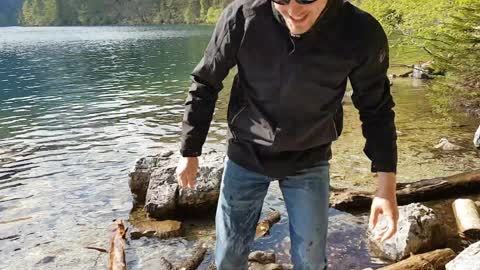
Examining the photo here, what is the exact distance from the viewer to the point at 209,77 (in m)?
3.56

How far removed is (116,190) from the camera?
424 inches

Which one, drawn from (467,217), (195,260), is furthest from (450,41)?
(195,260)

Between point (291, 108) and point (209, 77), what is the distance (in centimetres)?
65

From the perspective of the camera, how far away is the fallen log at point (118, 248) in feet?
23.5

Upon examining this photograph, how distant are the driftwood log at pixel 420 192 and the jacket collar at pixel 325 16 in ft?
19.3

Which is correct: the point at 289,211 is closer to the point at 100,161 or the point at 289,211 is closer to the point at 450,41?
the point at 100,161

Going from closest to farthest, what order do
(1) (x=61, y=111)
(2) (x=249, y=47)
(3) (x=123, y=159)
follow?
1. (2) (x=249, y=47)
2. (3) (x=123, y=159)
3. (1) (x=61, y=111)

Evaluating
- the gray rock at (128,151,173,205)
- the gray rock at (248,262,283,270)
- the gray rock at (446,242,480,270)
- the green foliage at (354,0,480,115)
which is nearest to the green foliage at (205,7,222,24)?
the green foliage at (354,0,480,115)

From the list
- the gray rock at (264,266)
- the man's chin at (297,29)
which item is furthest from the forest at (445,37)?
the man's chin at (297,29)

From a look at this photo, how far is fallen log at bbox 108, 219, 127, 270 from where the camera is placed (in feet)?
23.5

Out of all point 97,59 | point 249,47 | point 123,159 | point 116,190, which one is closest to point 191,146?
point 249,47

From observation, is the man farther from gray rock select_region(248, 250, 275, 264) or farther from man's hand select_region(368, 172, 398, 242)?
gray rock select_region(248, 250, 275, 264)

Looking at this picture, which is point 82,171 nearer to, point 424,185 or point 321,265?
point 424,185

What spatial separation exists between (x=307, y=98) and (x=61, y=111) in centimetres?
2058
